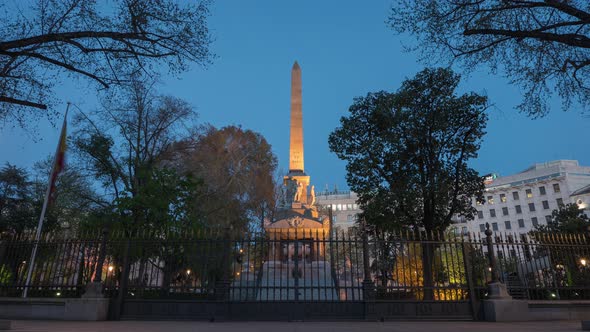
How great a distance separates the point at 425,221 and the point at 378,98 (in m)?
6.84

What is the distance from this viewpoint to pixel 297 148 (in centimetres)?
2930

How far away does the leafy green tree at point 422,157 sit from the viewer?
1744 centimetres

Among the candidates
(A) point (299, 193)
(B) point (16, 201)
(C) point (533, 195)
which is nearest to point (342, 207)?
(C) point (533, 195)

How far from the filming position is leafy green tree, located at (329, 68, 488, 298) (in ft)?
57.2

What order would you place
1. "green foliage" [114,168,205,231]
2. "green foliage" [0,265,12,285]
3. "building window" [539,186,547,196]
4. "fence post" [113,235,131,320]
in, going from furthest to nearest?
"building window" [539,186,547,196] < "green foliage" [114,168,205,231] < "green foliage" [0,265,12,285] < "fence post" [113,235,131,320]

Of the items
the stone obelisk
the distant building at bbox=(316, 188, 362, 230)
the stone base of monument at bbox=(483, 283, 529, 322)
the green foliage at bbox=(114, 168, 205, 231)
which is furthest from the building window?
the green foliage at bbox=(114, 168, 205, 231)

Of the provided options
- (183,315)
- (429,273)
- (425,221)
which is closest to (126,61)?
(183,315)

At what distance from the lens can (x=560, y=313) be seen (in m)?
11.3

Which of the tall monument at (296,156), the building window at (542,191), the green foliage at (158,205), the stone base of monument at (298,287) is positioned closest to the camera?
the stone base of monument at (298,287)

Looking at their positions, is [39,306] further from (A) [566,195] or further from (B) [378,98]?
(A) [566,195]

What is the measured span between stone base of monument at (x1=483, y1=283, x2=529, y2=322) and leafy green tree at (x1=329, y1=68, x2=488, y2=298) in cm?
618

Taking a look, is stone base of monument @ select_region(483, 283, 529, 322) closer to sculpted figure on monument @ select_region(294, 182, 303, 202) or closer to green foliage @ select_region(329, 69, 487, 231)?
green foliage @ select_region(329, 69, 487, 231)

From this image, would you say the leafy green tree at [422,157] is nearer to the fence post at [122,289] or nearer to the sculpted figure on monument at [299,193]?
the sculpted figure on monument at [299,193]

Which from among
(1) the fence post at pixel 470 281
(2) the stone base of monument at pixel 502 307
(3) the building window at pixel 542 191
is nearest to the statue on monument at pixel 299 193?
(1) the fence post at pixel 470 281
